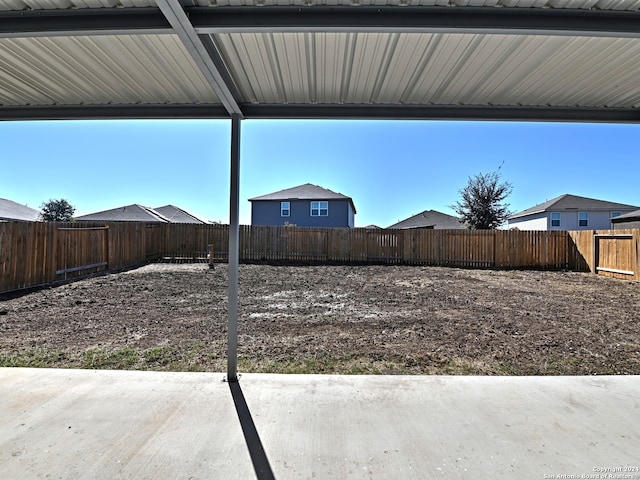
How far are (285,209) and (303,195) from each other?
5.26 ft

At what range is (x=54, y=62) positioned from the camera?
254 centimetres

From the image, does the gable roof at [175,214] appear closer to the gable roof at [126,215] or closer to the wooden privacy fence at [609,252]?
the gable roof at [126,215]

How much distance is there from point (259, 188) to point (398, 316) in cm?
2019

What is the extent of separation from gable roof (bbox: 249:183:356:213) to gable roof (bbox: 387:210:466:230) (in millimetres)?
12567

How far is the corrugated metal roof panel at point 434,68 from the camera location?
2.24 meters

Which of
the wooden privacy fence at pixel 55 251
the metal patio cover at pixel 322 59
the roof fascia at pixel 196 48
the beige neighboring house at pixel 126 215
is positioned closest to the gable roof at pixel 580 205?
the metal patio cover at pixel 322 59

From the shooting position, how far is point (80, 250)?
9734 millimetres

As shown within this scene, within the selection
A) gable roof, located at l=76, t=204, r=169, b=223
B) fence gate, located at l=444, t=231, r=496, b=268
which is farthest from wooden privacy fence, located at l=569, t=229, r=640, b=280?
gable roof, located at l=76, t=204, r=169, b=223

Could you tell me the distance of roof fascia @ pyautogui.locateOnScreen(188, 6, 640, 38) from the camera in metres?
1.93

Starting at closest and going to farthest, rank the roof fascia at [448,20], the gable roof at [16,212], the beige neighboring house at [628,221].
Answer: the roof fascia at [448,20]
the beige neighboring house at [628,221]
the gable roof at [16,212]

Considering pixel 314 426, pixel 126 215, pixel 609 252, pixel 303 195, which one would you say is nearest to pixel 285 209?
pixel 303 195

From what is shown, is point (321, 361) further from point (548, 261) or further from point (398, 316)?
point (548, 261)

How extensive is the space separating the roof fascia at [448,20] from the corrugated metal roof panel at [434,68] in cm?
21

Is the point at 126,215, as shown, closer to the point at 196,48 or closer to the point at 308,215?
the point at 308,215
